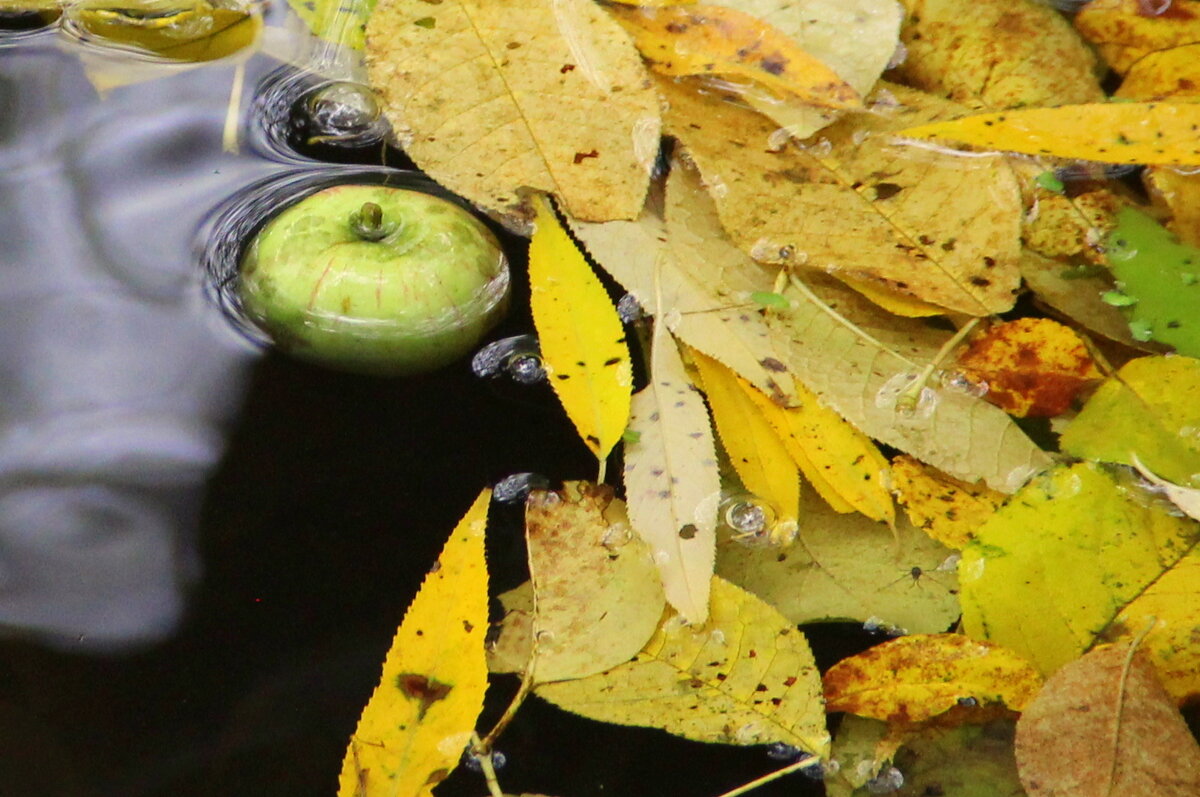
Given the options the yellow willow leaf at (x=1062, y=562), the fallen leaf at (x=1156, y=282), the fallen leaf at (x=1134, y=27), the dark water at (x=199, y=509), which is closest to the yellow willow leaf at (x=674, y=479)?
the dark water at (x=199, y=509)

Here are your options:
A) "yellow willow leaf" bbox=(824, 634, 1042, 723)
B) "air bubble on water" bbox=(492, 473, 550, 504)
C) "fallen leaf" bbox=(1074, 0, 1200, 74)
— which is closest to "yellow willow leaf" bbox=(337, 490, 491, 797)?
"air bubble on water" bbox=(492, 473, 550, 504)

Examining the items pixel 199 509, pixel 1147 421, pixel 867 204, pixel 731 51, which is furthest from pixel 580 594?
pixel 731 51

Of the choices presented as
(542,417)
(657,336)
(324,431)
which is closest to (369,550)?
(324,431)

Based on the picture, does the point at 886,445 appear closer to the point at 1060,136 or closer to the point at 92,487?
the point at 1060,136

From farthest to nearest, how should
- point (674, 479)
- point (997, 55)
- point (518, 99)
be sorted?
point (997, 55), point (518, 99), point (674, 479)

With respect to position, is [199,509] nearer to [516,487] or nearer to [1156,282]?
[516,487]

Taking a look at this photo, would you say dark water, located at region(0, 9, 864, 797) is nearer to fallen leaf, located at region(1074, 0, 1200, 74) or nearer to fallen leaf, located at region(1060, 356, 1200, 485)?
fallen leaf, located at region(1060, 356, 1200, 485)

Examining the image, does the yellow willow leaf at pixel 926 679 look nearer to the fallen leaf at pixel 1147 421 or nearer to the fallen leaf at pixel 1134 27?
the fallen leaf at pixel 1147 421
